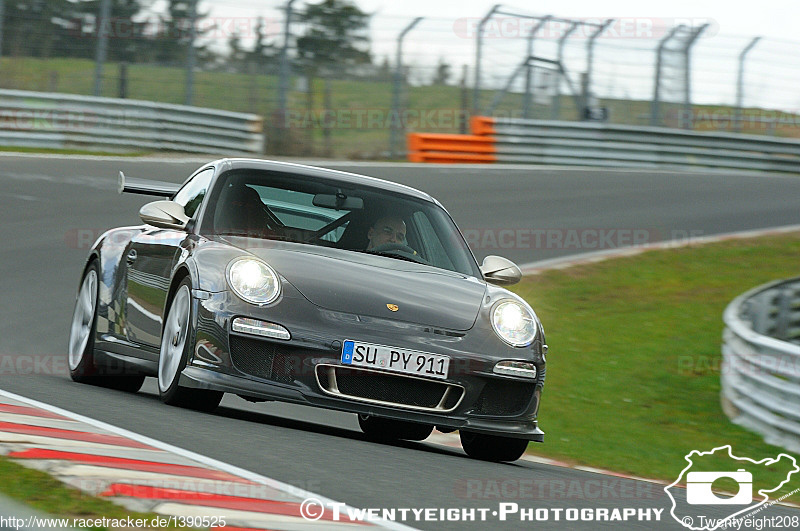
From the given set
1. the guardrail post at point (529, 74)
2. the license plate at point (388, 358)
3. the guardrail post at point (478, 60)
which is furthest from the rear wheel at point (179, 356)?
the guardrail post at point (529, 74)

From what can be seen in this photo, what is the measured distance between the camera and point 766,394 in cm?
871

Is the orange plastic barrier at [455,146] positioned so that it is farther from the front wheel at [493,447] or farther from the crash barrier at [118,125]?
the front wheel at [493,447]

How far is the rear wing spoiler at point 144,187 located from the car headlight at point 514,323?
285 cm

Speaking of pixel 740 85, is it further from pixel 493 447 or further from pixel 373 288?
pixel 373 288

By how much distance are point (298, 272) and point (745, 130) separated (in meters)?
21.9

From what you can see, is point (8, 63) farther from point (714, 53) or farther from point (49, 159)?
point (714, 53)

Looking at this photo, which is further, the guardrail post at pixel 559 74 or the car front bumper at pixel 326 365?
the guardrail post at pixel 559 74

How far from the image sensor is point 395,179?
67.0 feet
